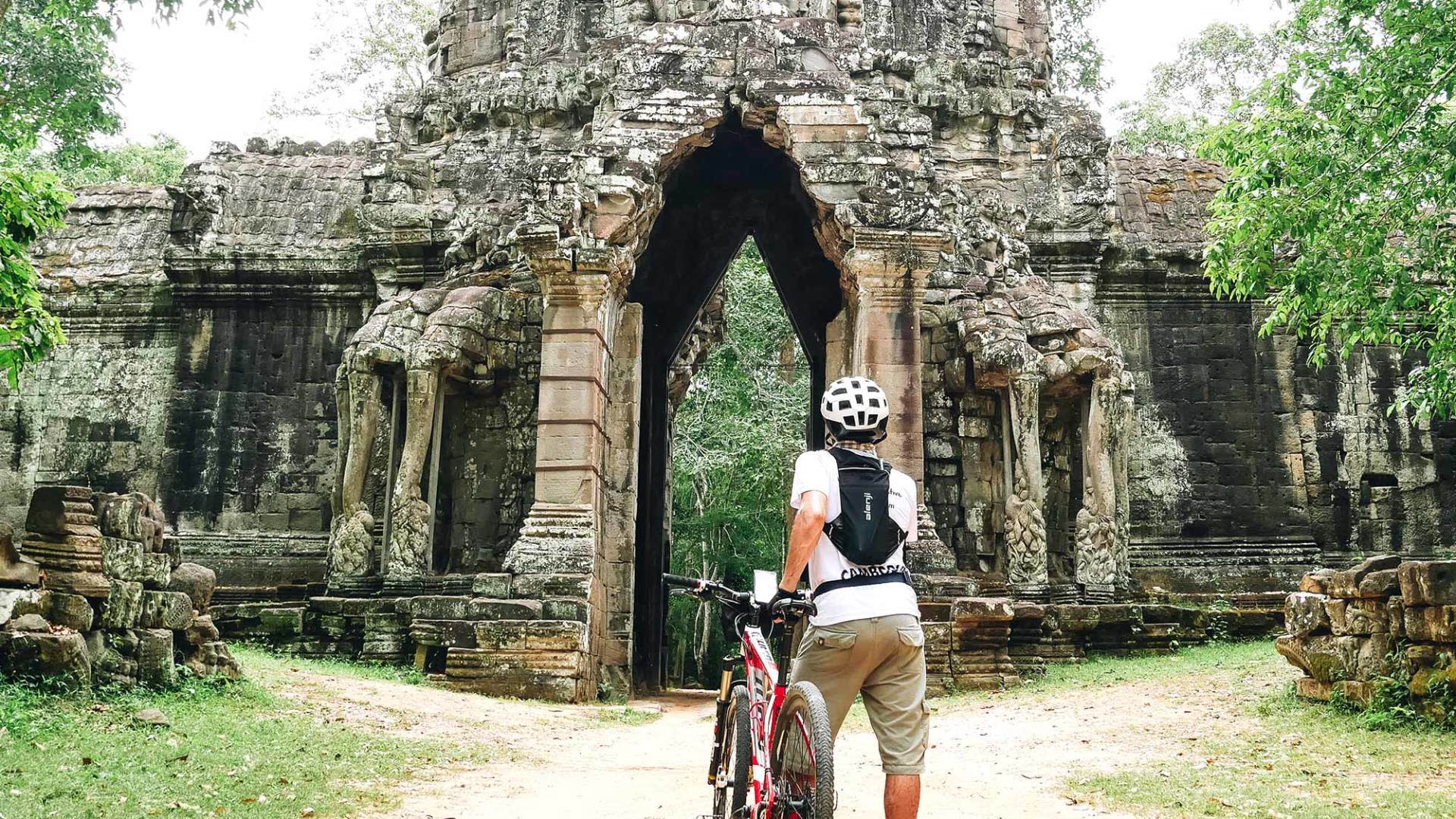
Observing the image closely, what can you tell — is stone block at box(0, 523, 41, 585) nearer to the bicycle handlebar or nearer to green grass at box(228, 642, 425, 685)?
green grass at box(228, 642, 425, 685)

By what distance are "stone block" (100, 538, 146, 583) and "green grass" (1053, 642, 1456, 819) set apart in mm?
5564

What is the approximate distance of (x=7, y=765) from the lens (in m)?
5.52

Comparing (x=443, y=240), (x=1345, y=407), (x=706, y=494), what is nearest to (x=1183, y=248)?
(x=1345, y=407)

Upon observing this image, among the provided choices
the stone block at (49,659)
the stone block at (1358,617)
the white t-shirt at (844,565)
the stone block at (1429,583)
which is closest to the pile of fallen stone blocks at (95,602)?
the stone block at (49,659)

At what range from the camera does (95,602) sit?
732cm

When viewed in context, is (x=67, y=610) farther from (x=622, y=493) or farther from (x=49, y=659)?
(x=622, y=493)

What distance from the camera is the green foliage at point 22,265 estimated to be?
18.3 feet

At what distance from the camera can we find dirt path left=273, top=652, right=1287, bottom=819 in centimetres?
619

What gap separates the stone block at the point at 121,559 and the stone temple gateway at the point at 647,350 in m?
3.01

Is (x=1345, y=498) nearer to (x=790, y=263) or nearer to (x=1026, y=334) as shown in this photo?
(x=1026, y=334)

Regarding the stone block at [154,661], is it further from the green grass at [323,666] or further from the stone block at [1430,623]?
the stone block at [1430,623]

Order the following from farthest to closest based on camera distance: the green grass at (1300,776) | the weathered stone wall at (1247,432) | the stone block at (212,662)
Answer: the weathered stone wall at (1247,432), the stone block at (212,662), the green grass at (1300,776)

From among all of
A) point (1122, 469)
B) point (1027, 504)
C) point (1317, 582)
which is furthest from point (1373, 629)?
point (1122, 469)

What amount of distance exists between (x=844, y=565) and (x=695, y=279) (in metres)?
10.7
